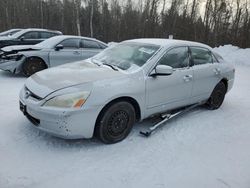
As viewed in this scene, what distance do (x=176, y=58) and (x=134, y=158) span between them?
2018mm

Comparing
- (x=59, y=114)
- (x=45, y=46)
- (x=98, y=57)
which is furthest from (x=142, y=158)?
(x=45, y=46)

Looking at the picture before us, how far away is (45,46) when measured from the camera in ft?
28.0

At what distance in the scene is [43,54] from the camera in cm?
827

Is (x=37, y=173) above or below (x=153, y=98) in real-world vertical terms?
below

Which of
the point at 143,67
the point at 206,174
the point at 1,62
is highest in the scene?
the point at 143,67

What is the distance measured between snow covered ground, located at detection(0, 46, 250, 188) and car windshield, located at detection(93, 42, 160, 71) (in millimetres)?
1116

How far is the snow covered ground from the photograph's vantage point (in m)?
3.12

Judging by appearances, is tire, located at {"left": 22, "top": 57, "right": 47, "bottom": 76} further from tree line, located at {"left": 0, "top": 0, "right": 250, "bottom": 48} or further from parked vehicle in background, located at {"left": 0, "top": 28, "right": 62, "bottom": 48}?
tree line, located at {"left": 0, "top": 0, "right": 250, "bottom": 48}

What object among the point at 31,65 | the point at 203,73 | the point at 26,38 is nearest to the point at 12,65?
the point at 31,65

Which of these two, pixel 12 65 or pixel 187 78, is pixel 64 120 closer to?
pixel 187 78

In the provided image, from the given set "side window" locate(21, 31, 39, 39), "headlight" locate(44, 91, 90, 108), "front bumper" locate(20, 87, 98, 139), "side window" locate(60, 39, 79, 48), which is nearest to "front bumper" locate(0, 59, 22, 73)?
"side window" locate(60, 39, 79, 48)

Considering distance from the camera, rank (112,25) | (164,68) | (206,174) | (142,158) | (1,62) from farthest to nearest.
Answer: (112,25), (1,62), (164,68), (142,158), (206,174)

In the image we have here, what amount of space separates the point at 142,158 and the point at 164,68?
1.42 m

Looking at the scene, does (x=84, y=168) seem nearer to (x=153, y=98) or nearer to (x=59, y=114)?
(x=59, y=114)
